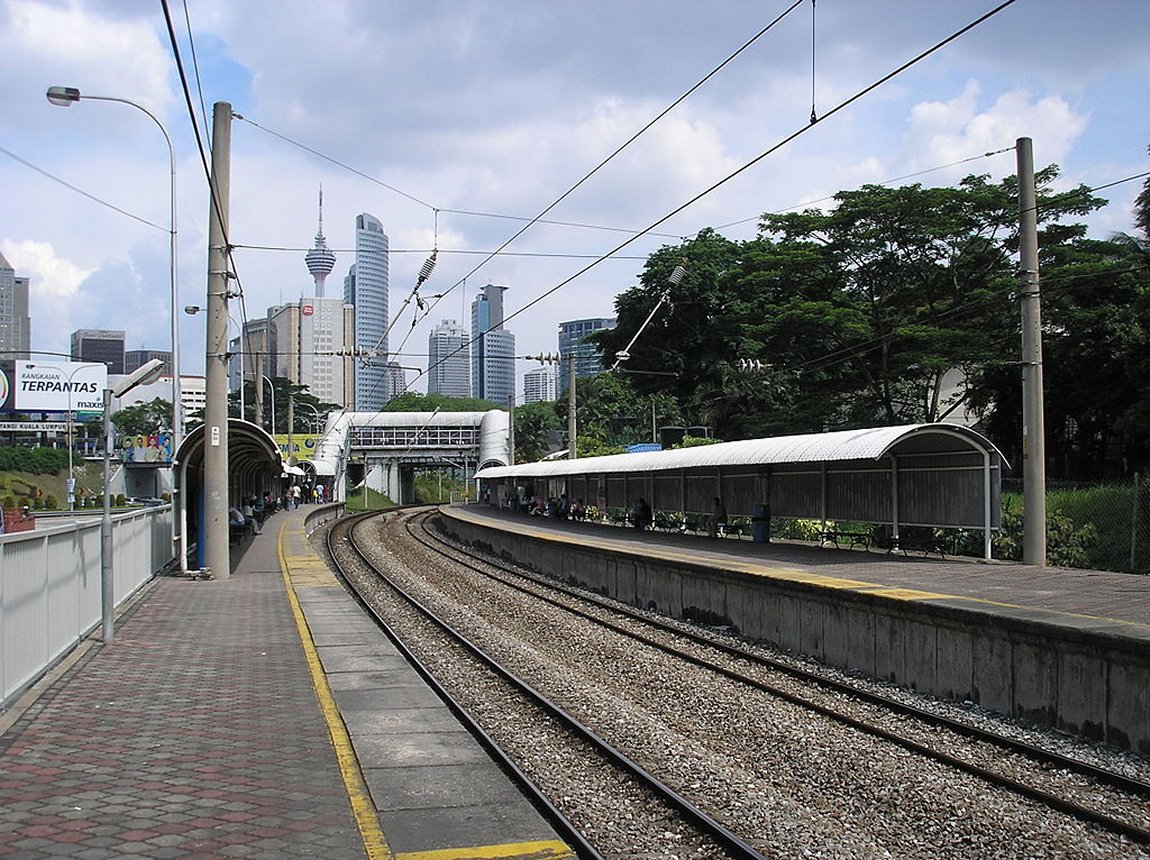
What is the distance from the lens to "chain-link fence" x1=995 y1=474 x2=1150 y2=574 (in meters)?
21.1

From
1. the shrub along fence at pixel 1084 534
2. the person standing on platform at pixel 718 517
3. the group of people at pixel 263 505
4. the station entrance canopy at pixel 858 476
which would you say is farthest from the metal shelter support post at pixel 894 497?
the group of people at pixel 263 505

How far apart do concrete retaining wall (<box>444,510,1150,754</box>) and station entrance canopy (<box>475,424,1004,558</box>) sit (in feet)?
11.3

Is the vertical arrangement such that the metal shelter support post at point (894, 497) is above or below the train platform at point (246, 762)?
above

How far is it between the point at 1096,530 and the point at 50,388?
74929 mm

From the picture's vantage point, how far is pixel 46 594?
9.92 meters

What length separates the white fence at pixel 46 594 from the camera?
8352mm

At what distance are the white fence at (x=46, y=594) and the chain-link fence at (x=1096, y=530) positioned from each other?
16.4m

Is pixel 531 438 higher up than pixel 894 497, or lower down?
higher up

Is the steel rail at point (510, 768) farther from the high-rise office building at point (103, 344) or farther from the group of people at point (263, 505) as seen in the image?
the high-rise office building at point (103, 344)

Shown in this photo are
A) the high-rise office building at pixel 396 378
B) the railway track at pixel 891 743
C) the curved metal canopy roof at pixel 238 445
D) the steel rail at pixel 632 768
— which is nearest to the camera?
the steel rail at pixel 632 768

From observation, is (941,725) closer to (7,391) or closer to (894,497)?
(894,497)

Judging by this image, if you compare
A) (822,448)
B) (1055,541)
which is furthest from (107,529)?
(1055,541)

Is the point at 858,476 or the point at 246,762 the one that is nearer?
the point at 246,762

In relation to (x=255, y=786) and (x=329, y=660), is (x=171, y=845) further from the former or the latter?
(x=329, y=660)
